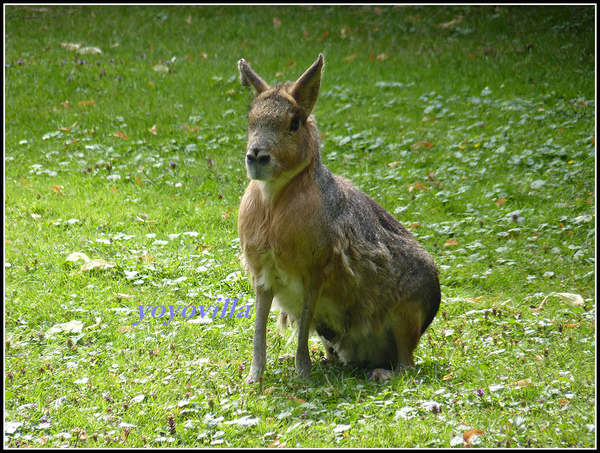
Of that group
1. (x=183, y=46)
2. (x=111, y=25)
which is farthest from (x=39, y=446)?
(x=111, y=25)

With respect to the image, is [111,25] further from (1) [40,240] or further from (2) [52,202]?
(1) [40,240]

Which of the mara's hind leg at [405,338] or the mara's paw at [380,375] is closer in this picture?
the mara's paw at [380,375]

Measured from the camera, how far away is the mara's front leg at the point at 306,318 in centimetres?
430

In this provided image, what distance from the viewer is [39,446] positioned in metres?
3.57

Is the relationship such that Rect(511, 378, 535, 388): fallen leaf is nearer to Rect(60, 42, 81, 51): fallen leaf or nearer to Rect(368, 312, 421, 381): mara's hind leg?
Rect(368, 312, 421, 381): mara's hind leg

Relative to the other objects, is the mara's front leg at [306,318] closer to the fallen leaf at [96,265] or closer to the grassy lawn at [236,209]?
the grassy lawn at [236,209]

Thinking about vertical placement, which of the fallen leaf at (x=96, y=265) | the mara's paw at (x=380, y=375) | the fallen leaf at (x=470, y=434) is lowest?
the mara's paw at (x=380, y=375)

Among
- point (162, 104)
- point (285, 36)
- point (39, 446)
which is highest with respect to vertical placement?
point (285, 36)

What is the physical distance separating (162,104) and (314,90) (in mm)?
6929

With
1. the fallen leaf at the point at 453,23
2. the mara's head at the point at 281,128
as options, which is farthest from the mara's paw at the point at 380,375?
the fallen leaf at the point at 453,23

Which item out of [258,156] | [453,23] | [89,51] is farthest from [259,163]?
[453,23]

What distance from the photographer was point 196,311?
5.42 m

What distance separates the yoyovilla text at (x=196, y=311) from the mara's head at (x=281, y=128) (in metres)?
1.60

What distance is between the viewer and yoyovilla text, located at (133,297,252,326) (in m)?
5.35
